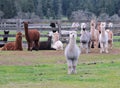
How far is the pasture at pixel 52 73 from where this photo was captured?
41.8 ft

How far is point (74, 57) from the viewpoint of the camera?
15141 millimetres

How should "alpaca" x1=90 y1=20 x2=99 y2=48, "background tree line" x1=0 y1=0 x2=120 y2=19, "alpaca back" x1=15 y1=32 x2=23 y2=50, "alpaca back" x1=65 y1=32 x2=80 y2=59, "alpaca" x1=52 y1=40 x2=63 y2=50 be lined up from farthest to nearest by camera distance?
"background tree line" x1=0 y1=0 x2=120 y2=19
"alpaca" x1=52 y1=40 x2=63 y2=50
"alpaca" x1=90 y1=20 x2=99 y2=48
"alpaca back" x1=15 y1=32 x2=23 y2=50
"alpaca back" x1=65 y1=32 x2=80 y2=59

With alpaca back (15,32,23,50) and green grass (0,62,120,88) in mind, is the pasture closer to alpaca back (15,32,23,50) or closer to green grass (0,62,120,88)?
green grass (0,62,120,88)

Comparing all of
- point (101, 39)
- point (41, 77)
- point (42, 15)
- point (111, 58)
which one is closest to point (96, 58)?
point (111, 58)

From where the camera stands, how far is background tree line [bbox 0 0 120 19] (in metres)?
70.8

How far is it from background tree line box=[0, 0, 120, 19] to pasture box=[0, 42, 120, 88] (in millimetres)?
45095

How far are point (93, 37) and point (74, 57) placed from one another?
400 inches

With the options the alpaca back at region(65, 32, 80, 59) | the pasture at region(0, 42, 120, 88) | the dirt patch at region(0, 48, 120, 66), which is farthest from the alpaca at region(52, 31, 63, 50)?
the alpaca back at region(65, 32, 80, 59)

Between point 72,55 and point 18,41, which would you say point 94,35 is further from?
point 72,55

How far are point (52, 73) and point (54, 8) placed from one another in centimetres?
8181

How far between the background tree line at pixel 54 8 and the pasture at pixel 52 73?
45.1 m

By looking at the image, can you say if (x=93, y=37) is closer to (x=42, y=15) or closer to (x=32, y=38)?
(x=32, y=38)

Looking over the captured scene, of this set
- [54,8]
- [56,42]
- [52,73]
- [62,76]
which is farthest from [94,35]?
[54,8]

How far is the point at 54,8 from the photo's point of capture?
317ft
